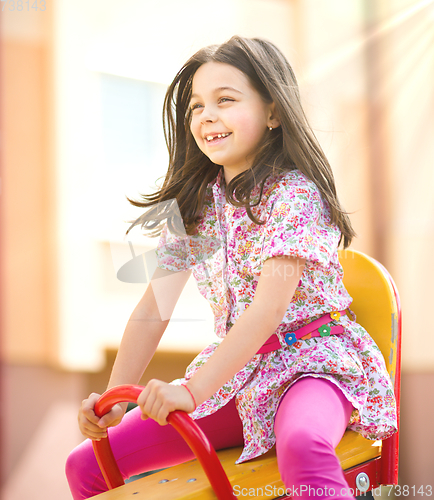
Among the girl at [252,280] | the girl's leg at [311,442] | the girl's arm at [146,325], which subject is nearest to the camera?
the girl's leg at [311,442]

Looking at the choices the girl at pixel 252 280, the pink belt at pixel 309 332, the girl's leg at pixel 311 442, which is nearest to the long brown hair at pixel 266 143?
the girl at pixel 252 280

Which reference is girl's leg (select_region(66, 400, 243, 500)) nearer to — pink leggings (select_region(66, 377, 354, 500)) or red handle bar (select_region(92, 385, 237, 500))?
pink leggings (select_region(66, 377, 354, 500))

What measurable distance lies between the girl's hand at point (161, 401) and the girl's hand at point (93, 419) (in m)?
0.11

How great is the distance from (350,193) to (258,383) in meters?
0.86

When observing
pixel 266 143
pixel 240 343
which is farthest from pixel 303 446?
pixel 266 143

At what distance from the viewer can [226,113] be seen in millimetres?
621

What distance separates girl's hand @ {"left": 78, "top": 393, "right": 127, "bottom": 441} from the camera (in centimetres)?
55

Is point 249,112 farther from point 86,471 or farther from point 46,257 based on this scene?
point 46,257

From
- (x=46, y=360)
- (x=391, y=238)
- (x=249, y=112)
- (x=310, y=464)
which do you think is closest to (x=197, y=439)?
(x=310, y=464)

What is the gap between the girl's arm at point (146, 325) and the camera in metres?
0.67

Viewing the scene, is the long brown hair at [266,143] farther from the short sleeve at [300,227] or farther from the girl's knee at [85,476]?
the girl's knee at [85,476]

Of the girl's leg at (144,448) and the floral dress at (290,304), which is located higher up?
the floral dress at (290,304)

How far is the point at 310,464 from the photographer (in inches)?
18.2

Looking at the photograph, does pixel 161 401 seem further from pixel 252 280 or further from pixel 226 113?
pixel 226 113
